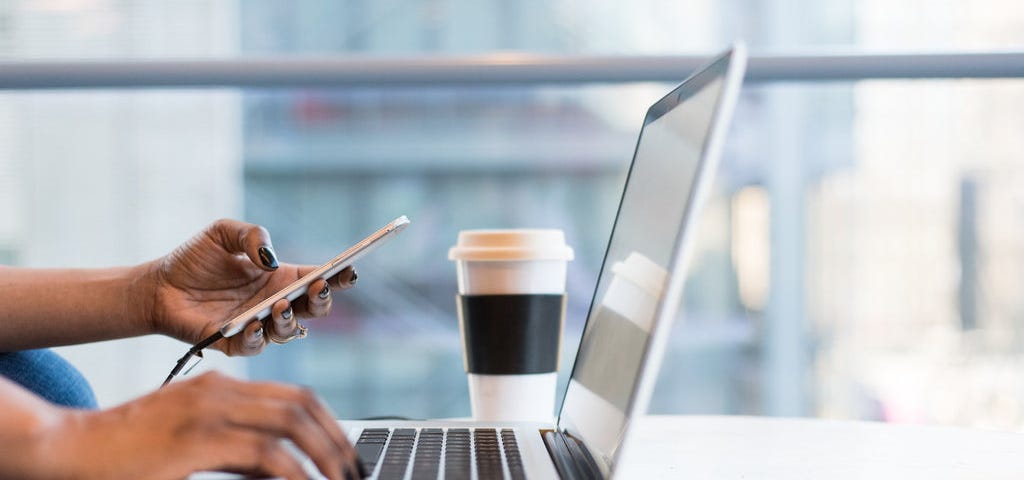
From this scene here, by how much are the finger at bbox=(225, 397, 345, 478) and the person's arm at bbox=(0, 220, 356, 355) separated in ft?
1.02

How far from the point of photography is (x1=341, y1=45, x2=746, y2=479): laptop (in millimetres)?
390

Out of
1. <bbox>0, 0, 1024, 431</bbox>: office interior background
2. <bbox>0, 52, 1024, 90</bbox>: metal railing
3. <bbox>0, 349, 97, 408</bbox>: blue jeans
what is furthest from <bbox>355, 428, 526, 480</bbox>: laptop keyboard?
<bbox>0, 0, 1024, 431</bbox>: office interior background

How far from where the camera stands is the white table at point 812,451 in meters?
0.51

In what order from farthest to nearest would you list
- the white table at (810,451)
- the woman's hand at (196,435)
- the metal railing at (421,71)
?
the metal railing at (421,71) → the white table at (810,451) → the woman's hand at (196,435)

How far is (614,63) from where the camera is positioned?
925mm

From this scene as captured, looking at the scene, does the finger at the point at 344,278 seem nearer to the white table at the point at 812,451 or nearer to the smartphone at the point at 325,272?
the smartphone at the point at 325,272

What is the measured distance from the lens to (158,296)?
0.74 m

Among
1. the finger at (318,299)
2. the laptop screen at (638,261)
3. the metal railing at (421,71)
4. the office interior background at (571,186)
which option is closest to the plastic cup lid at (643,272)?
the laptop screen at (638,261)

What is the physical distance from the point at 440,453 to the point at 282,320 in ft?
0.70

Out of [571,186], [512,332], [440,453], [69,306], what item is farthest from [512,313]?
[571,186]

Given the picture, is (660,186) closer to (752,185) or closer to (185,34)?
(752,185)

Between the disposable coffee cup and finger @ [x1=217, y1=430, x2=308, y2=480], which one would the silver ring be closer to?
the disposable coffee cup

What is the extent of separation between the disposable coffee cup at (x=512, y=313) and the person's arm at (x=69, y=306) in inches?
10.0

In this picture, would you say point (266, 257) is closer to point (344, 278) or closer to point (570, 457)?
point (344, 278)
